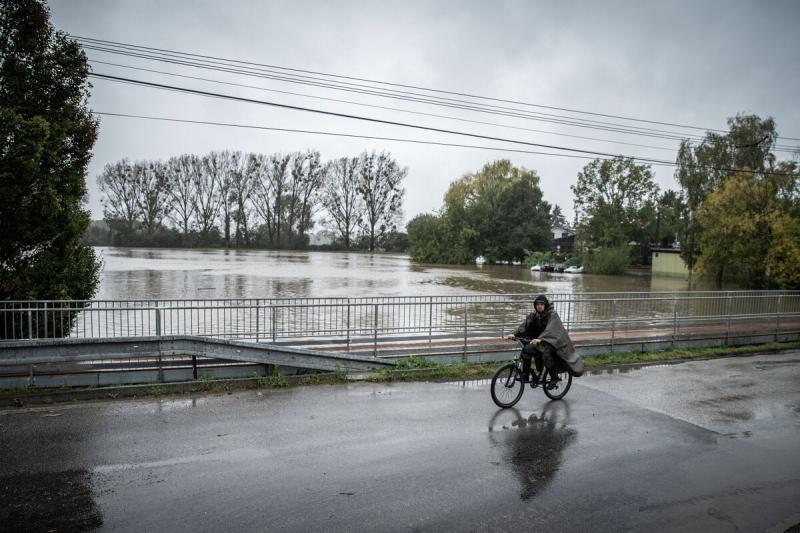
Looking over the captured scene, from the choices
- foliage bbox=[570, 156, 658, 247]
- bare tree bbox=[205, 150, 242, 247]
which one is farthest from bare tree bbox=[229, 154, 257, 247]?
foliage bbox=[570, 156, 658, 247]

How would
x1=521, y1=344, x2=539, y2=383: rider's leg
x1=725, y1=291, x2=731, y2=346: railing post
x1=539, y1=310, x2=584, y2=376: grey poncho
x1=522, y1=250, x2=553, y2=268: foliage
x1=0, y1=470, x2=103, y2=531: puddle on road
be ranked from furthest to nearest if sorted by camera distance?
x1=522, y1=250, x2=553, y2=268: foliage
x1=725, y1=291, x2=731, y2=346: railing post
x1=521, y1=344, x2=539, y2=383: rider's leg
x1=539, y1=310, x2=584, y2=376: grey poncho
x1=0, y1=470, x2=103, y2=531: puddle on road

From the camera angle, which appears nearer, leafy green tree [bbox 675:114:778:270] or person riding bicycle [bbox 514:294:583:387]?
person riding bicycle [bbox 514:294:583:387]

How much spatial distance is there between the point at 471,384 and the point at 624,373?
3843 mm

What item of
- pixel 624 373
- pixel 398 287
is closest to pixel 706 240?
pixel 398 287

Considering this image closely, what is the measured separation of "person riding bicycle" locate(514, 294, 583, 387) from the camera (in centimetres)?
806

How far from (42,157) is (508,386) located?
10122mm

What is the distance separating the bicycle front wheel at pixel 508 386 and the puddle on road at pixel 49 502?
18.4ft

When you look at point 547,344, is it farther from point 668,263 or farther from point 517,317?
point 668,263

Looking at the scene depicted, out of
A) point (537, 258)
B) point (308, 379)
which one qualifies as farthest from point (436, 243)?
point (308, 379)

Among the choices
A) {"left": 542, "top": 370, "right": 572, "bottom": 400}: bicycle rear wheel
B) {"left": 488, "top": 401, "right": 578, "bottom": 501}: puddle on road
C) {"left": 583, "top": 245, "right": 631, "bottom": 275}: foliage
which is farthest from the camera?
{"left": 583, "top": 245, "right": 631, "bottom": 275}: foliage

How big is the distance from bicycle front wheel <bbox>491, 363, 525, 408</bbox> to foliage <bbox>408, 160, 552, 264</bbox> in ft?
221

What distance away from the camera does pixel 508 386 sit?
8.14m

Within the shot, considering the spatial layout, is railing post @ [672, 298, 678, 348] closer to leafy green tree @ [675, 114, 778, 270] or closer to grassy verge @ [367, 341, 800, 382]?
grassy verge @ [367, 341, 800, 382]

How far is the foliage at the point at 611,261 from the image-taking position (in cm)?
6038
